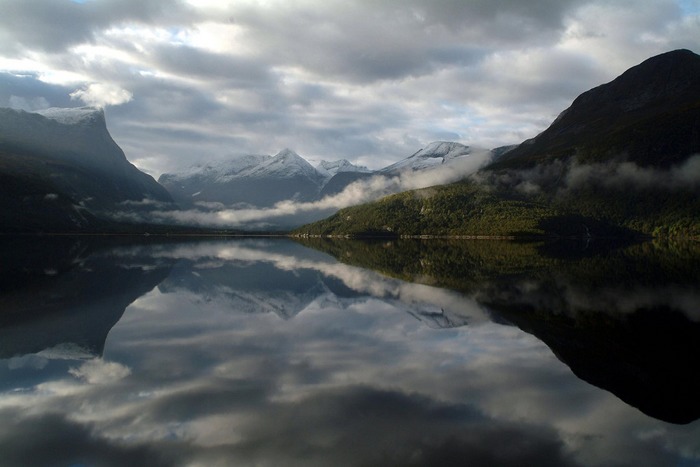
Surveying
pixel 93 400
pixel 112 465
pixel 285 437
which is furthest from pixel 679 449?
pixel 93 400

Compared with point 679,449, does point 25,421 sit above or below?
above

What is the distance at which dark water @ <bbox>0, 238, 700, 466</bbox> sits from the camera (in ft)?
44.9

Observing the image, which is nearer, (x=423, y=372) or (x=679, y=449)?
(x=679, y=449)

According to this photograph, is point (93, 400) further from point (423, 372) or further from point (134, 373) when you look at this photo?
point (423, 372)

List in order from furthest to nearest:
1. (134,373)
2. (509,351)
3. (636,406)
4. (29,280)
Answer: (29,280)
(509,351)
(134,373)
(636,406)

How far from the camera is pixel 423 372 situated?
20.8m

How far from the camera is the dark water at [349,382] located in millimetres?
13680

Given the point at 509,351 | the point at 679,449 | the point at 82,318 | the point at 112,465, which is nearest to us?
the point at 112,465

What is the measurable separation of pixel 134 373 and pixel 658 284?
51.6m

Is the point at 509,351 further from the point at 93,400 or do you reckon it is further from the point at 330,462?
the point at 93,400

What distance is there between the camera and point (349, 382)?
1934cm

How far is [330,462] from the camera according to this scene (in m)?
12.9

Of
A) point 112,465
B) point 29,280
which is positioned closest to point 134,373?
point 112,465

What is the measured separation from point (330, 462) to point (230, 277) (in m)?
51.7
